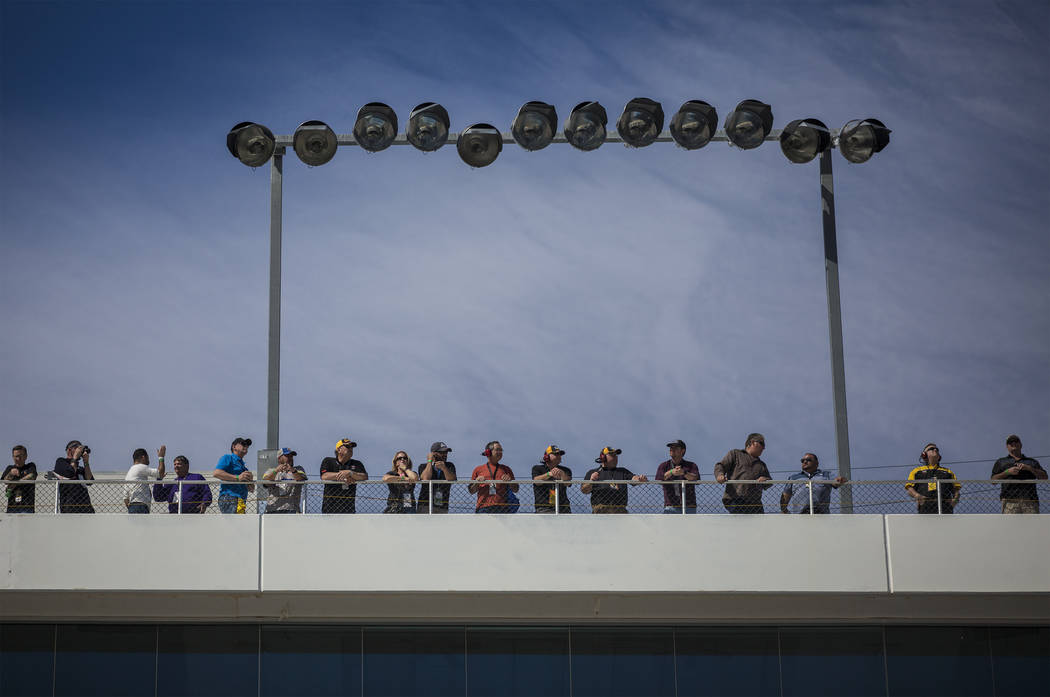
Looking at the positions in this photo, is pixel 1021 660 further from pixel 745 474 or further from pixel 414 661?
pixel 414 661

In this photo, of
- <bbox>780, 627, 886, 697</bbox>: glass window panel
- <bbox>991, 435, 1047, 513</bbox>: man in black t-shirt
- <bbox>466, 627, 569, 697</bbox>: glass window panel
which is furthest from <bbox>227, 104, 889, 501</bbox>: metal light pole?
<bbox>466, 627, 569, 697</bbox>: glass window panel

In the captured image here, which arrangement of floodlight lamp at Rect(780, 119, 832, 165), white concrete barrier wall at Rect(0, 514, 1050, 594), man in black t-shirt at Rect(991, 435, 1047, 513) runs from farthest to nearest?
floodlight lamp at Rect(780, 119, 832, 165) < man in black t-shirt at Rect(991, 435, 1047, 513) < white concrete barrier wall at Rect(0, 514, 1050, 594)

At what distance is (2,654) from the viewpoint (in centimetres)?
1412

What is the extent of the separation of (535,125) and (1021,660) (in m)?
8.97

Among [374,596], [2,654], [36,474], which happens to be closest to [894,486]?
[374,596]

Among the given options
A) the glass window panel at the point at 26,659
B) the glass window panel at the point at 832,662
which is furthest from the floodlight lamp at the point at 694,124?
the glass window panel at the point at 26,659

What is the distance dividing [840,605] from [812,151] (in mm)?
5787

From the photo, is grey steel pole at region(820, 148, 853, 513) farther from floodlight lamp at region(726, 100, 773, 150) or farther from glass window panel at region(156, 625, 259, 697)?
glass window panel at region(156, 625, 259, 697)

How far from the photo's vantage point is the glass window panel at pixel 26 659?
14.0 m

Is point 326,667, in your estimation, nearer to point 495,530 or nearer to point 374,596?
point 374,596

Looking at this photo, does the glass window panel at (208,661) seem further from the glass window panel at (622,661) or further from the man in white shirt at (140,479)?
the glass window panel at (622,661)

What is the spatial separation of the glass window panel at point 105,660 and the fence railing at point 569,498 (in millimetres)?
1849

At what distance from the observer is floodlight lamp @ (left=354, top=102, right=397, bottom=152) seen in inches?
574

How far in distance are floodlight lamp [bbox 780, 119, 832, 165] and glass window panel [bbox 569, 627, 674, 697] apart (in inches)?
249
